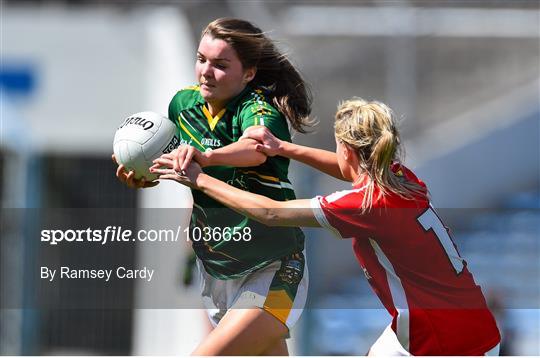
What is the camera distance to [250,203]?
4383 mm

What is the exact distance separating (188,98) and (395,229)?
1.10 metres

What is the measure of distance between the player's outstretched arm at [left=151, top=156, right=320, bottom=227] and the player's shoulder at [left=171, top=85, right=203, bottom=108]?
0.47 meters

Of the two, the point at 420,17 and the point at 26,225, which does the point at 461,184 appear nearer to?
the point at 420,17

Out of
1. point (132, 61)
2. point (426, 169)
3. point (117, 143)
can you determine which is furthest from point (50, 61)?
point (117, 143)

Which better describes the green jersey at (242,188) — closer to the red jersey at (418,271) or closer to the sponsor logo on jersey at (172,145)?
the sponsor logo on jersey at (172,145)

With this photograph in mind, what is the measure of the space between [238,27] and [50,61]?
26.2ft

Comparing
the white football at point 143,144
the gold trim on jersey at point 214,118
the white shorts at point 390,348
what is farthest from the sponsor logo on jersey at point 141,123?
the white shorts at point 390,348

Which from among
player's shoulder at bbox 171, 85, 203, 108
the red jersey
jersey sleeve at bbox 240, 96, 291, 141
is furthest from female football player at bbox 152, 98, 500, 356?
player's shoulder at bbox 171, 85, 203, 108

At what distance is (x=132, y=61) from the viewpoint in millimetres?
11969

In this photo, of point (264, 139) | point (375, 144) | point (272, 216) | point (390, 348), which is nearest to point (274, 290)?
point (272, 216)

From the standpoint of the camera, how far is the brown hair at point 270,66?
183 inches

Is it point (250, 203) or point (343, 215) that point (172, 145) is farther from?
point (343, 215)

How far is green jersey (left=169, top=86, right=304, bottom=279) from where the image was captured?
4.64 metres

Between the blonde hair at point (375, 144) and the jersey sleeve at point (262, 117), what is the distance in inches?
11.1
